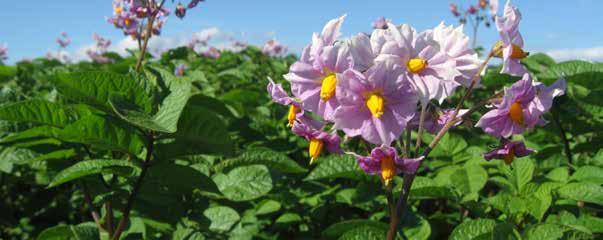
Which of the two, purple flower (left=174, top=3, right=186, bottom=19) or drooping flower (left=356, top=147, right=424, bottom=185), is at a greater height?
purple flower (left=174, top=3, right=186, bottom=19)

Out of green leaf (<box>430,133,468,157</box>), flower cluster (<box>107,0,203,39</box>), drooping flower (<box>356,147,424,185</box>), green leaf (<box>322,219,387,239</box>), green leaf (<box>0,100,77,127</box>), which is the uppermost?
flower cluster (<box>107,0,203,39</box>)

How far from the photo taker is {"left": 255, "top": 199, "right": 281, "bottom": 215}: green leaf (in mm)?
2307

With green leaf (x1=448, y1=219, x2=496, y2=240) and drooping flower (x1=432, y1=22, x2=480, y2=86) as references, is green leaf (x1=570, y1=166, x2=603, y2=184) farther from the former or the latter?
drooping flower (x1=432, y1=22, x2=480, y2=86)

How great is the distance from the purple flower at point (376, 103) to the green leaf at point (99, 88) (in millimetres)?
708

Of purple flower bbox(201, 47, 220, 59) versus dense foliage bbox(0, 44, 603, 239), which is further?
purple flower bbox(201, 47, 220, 59)

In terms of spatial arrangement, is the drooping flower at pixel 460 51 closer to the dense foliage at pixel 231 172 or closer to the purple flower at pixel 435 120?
the purple flower at pixel 435 120

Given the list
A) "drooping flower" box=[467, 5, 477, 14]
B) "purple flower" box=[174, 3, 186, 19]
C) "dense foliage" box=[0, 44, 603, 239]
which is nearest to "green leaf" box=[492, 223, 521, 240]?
"dense foliage" box=[0, 44, 603, 239]

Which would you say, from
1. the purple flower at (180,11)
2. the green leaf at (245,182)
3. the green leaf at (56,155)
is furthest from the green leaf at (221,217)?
the purple flower at (180,11)

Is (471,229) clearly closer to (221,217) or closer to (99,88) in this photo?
(221,217)

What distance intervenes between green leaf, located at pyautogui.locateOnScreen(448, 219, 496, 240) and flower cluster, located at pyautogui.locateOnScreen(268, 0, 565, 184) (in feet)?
1.12

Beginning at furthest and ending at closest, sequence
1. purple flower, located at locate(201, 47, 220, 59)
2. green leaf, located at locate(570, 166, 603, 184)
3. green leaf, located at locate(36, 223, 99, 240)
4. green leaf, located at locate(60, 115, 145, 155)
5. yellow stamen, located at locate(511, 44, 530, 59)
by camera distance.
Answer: purple flower, located at locate(201, 47, 220, 59) → green leaf, located at locate(570, 166, 603, 184) → green leaf, located at locate(36, 223, 99, 240) → green leaf, located at locate(60, 115, 145, 155) → yellow stamen, located at locate(511, 44, 530, 59)

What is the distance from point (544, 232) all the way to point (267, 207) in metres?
1.12

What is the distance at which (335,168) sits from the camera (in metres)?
1.94

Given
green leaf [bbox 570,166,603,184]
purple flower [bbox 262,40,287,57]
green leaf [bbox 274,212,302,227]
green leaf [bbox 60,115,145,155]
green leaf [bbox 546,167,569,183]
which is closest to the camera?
green leaf [bbox 60,115,145,155]
